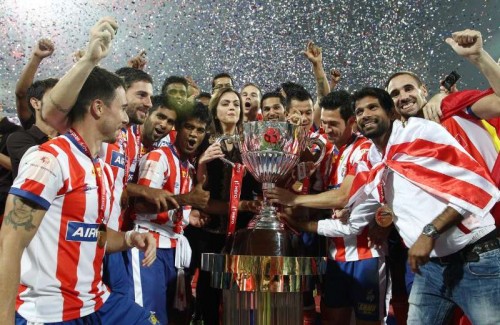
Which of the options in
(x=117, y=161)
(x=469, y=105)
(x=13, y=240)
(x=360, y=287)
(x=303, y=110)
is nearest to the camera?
(x=13, y=240)

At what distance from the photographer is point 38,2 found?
29.2 ft

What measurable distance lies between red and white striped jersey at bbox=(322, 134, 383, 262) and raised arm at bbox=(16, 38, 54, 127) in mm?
2033

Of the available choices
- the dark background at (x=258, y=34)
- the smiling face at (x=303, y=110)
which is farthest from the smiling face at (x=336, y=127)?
the dark background at (x=258, y=34)

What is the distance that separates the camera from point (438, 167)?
2.37 m

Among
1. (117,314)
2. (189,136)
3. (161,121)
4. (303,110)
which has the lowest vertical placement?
(117,314)

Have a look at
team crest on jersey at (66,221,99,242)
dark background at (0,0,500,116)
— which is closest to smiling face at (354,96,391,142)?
team crest on jersey at (66,221,99,242)

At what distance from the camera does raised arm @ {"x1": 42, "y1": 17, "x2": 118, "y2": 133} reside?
2.00m

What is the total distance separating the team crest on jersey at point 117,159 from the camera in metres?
2.94

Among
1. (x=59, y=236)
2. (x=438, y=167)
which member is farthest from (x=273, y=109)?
(x=59, y=236)

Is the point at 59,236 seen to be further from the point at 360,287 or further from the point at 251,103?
the point at 251,103

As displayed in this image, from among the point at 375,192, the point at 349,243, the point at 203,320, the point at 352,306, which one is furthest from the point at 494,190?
the point at 203,320

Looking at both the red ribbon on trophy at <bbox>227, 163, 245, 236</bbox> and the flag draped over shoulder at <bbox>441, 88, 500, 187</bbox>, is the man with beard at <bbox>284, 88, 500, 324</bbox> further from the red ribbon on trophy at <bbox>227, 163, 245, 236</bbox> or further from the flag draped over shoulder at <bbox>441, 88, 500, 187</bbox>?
the red ribbon on trophy at <bbox>227, 163, 245, 236</bbox>

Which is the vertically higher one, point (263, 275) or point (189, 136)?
point (189, 136)

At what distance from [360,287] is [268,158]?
48.3 inches
